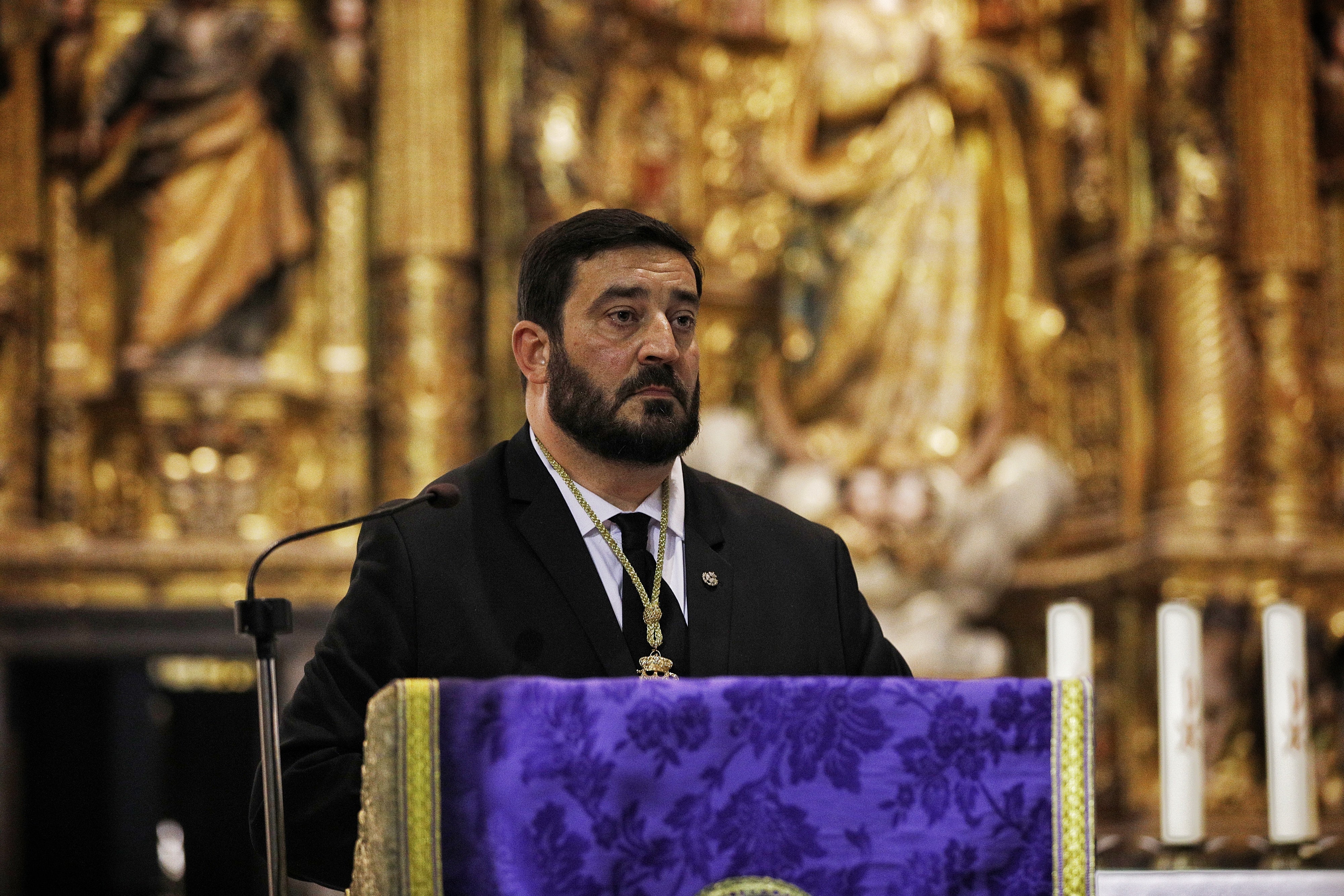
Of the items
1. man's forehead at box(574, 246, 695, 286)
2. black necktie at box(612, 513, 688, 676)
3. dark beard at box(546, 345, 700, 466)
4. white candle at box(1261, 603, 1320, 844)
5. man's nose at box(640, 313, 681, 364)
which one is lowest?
white candle at box(1261, 603, 1320, 844)

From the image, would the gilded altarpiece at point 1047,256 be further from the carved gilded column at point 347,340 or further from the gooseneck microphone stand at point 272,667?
the gooseneck microphone stand at point 272,667

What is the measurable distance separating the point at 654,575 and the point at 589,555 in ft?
0.39

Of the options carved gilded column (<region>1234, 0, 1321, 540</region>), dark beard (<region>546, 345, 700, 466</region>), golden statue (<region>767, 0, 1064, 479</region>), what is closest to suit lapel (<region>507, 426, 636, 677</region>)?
dark beard (<region>546, 345, 700, 466</region>)

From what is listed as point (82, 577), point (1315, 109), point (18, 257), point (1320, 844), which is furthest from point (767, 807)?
point (1315, 109)

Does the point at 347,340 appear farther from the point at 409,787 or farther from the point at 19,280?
the point at 409,787

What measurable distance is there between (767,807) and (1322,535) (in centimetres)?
567

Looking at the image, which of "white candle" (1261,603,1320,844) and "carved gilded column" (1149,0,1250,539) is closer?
"white candle" (1261,603,1320,844)

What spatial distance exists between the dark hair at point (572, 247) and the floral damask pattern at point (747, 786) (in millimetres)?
776

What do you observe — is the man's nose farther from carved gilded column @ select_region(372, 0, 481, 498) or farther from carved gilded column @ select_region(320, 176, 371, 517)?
carved gilded column @ select_region(320, 176, 371, 517)

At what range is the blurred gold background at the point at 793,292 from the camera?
6.59 metres

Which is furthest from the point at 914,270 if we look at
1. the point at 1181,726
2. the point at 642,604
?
the point at 642,604

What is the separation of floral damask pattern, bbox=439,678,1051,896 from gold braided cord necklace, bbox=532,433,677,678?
0.42 meters

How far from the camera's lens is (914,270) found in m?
7.49

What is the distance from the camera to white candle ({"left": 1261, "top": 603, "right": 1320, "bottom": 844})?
3.43 meters
